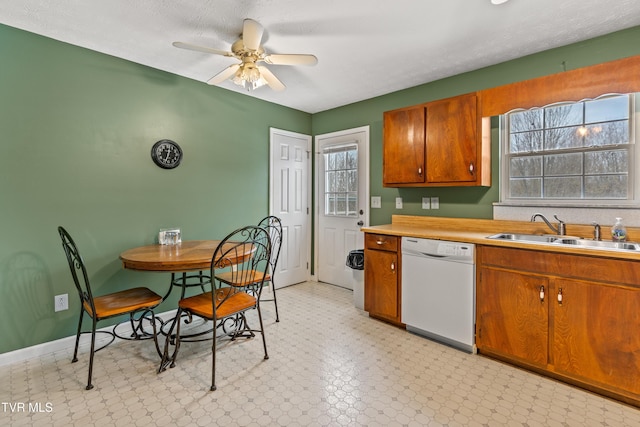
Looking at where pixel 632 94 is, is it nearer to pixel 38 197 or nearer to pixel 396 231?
pixel 396 231

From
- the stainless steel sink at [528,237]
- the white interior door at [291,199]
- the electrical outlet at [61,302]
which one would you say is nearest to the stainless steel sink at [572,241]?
the stainless steel sink at [528,237]

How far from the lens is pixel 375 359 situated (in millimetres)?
2408

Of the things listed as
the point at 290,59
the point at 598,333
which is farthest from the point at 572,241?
the point at 290,59

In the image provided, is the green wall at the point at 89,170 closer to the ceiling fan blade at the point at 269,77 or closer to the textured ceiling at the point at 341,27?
the textured ceiling at the point at 341,27

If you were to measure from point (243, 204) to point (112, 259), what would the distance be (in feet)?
4.78

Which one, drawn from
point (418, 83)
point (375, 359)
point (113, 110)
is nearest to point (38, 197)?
point (113, 110)

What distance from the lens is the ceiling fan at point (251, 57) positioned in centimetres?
218

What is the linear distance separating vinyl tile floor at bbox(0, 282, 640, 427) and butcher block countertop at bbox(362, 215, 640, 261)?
2.94ft

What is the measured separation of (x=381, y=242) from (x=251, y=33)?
2.04 metres

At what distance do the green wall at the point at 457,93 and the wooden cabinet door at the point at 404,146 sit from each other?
1.12 feet

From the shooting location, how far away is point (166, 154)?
10.3 feet

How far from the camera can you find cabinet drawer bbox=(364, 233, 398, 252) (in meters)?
2.95

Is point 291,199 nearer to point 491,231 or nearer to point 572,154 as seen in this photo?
point 491,231

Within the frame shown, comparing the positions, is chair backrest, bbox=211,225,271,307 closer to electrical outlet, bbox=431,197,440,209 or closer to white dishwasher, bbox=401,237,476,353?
white dishwasher, bbox=401,237,476,353
